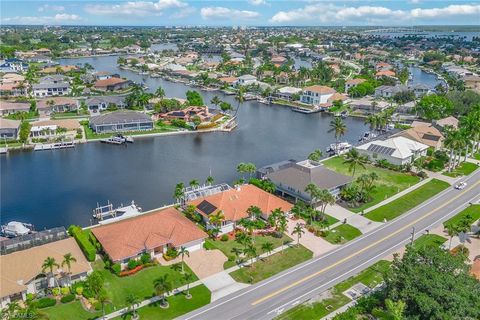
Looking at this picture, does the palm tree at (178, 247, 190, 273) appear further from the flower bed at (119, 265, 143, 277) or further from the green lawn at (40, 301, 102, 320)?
the green lawn at (40, 301, 102, 320)

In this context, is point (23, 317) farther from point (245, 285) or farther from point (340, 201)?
point (340, 201)

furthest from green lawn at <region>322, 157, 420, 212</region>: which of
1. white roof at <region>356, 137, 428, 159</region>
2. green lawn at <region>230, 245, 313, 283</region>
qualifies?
green lawn at <region>230, 245, 313, 283</region>

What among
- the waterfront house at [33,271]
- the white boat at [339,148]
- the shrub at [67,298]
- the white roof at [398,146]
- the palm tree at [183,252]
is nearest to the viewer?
the waterfront house at [33,271]

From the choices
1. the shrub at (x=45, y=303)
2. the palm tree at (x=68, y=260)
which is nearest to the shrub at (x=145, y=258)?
the palm tree at (x=68, y=260)

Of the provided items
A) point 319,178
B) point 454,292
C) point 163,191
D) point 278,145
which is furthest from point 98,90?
point 454,292

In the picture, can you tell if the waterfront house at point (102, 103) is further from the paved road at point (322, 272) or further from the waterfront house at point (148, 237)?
the paved road at point (322, 272)

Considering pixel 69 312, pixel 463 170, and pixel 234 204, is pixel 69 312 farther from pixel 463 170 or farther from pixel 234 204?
pixel 463 170

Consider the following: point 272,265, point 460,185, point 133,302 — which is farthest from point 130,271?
point 460,185
